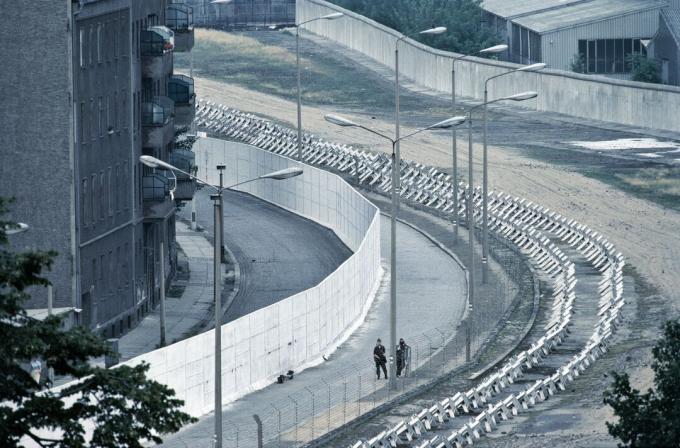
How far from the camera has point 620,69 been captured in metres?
134

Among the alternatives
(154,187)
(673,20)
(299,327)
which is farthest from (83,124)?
(673,20)

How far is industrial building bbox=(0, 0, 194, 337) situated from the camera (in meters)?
70.7

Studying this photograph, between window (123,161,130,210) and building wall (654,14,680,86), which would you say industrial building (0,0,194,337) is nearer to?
window (123,161,130,210)

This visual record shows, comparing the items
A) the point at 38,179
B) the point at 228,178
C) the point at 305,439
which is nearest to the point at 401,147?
the point at 228,178

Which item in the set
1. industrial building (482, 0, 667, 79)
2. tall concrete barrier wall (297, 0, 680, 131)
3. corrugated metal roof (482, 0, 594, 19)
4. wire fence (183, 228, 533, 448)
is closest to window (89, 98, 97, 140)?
wire fence (183, 228, 533, 448)

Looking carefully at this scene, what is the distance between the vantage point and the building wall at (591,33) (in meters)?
133

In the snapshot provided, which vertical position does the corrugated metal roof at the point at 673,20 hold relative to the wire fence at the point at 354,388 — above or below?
above

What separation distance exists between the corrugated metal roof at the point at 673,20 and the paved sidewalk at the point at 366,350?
38363 mm

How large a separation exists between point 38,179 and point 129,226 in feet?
24.1

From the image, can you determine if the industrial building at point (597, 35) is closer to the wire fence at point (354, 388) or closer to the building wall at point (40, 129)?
the wire fence at point (354, 388)

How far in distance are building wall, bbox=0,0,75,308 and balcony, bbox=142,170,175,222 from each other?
8.53 m

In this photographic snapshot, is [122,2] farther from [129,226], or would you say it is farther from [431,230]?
[431,230]

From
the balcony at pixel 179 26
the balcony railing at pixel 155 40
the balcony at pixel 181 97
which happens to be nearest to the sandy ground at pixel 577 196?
the balcony at pixel 181 97

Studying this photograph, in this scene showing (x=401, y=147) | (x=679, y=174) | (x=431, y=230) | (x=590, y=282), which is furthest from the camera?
(x=401, y=147)
